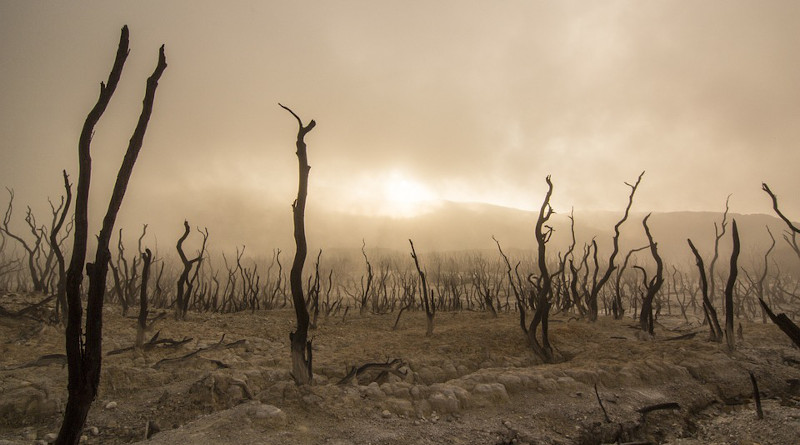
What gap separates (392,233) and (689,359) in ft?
329

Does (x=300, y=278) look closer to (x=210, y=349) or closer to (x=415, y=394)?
(x=415, y=394)

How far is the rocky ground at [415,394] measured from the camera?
4.51 meters

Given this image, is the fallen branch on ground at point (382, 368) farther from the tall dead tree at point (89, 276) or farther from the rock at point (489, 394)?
the tall dead tree at point (89, 276)

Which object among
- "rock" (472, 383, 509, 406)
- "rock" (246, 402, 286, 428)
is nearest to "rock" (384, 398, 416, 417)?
"rock" (472, 383, 509, 406)

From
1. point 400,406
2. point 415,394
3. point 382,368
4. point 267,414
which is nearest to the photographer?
point 267,414

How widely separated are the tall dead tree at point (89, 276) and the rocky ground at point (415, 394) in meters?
1.40

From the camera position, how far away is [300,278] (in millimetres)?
5469

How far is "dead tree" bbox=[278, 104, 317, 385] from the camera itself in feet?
17.2

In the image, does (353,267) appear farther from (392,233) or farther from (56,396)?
(56,396)

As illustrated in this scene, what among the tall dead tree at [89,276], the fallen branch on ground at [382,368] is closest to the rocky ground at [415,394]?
the fallen branch on ground at [382,368]

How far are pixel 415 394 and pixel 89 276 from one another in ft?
13.4

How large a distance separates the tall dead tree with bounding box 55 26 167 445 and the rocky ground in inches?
54.9

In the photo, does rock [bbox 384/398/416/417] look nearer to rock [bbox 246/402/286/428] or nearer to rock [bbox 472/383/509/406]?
rock [bbox 472/383/509/406]

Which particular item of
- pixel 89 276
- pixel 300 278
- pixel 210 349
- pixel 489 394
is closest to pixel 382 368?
pixel 489 394
